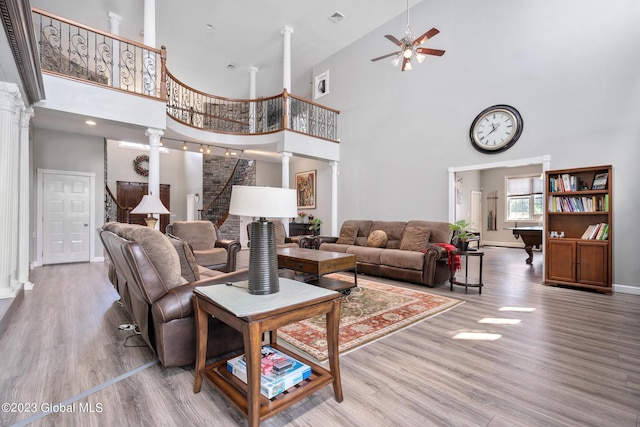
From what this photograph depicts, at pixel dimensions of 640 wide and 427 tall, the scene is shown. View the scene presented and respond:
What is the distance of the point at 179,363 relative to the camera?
6.55 ft

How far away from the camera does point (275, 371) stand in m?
1.62

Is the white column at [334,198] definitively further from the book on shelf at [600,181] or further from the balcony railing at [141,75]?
the book on shelf at [600,181]

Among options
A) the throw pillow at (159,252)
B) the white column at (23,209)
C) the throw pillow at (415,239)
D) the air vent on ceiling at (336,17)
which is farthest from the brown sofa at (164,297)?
the air vent on ceiling at (336,17)

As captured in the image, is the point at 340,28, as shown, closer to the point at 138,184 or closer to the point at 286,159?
the point at 286,159

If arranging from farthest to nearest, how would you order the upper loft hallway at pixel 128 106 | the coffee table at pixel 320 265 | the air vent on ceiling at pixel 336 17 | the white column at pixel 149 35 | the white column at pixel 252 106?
1. the white column at pixel 252 106
2. the air vent on ceiling at pixel 336 17
3. the white column at pixel 149 35
4. the upper loft hallway at pixel 128 106
5. the coffee table at pixel 320 265

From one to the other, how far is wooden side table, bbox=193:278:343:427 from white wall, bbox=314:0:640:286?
4.81 meters

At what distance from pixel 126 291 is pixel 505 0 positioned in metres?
7.17

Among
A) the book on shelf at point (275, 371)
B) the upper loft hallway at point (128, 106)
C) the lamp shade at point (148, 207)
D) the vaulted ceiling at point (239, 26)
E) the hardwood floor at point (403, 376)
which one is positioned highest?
the vaulted ceiling at point (239, 26)

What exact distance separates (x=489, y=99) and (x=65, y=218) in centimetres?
879

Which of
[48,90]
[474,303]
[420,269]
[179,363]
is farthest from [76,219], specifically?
[474,303]

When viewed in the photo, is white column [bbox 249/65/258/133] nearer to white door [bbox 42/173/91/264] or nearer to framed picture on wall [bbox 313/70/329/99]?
framed picture on wall [bbox 313/70/329/99]

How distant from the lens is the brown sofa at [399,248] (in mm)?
4441

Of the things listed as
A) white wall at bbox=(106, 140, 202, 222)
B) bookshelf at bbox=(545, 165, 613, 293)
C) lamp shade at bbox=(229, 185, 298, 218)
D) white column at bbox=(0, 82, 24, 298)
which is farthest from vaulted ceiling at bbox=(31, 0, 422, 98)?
lamp shade at bbox=(229, 185, 298, 218)

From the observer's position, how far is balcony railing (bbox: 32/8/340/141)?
5.08 metres
